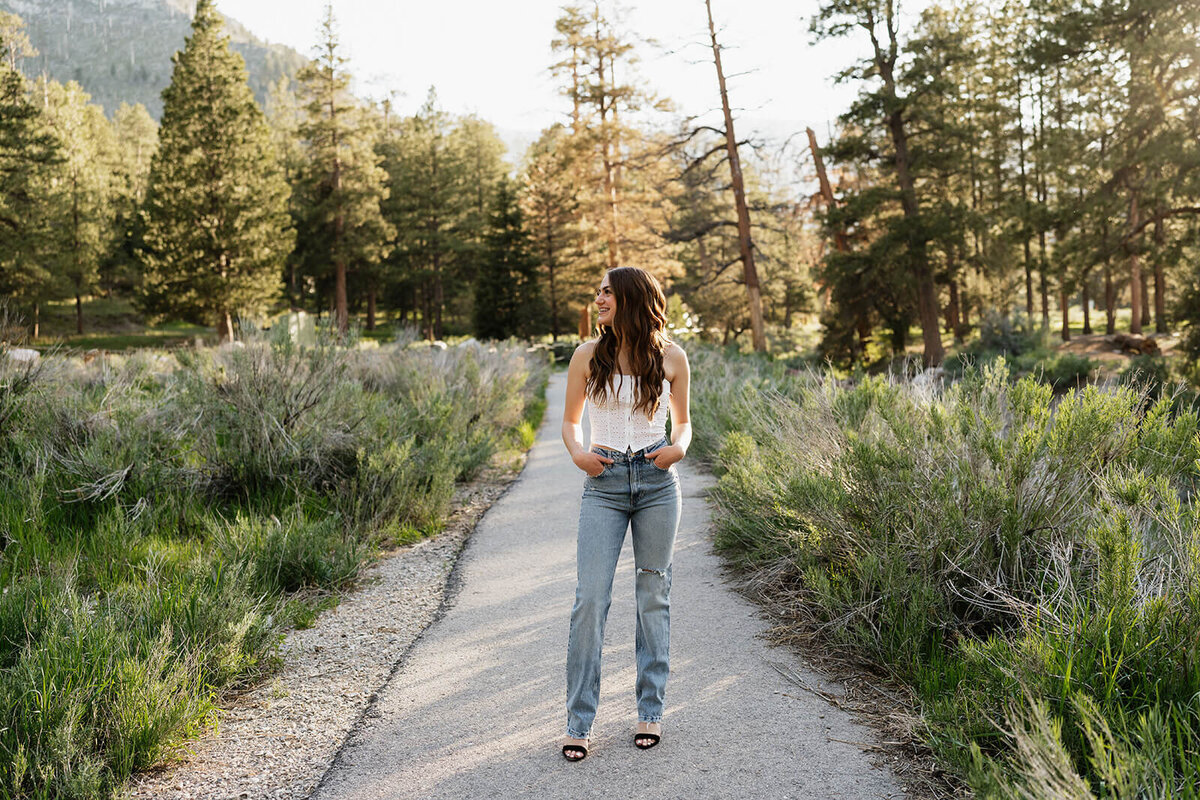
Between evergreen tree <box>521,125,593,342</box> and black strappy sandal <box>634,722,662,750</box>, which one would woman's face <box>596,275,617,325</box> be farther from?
evergreen tree <box>521,125,593,342</box>

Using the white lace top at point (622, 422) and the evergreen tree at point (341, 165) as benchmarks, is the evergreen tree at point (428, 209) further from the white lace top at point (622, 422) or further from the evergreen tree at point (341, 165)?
the white lace top at point (622, 422)

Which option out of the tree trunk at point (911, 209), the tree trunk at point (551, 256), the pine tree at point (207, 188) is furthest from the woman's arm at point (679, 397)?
the tree trunk at point (551, 256)

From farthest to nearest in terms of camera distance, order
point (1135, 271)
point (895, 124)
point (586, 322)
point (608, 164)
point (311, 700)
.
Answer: point (586, 322) → point (608, 164) → point (1135, 271) → point (895, 124) → point (311, 700)

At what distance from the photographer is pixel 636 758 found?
305 cm

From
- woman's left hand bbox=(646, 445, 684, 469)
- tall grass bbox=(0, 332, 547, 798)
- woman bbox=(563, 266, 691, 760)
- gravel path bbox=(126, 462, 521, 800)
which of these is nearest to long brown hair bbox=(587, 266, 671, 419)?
woman bbox=(563, 266, 691, 760)

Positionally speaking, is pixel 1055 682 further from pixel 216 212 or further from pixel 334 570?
pixel 216 212

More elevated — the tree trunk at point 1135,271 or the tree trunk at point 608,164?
the tree trunk at point 608,164

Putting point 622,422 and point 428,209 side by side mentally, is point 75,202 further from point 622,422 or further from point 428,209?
point 622,422

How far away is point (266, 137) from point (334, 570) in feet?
118

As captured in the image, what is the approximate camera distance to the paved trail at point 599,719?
2863 mm

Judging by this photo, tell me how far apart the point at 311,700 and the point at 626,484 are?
6.18ft

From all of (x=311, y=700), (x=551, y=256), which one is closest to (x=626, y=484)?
(x=311, y=700)

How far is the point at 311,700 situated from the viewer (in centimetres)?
371

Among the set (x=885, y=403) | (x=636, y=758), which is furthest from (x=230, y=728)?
(x=885, y=403)
